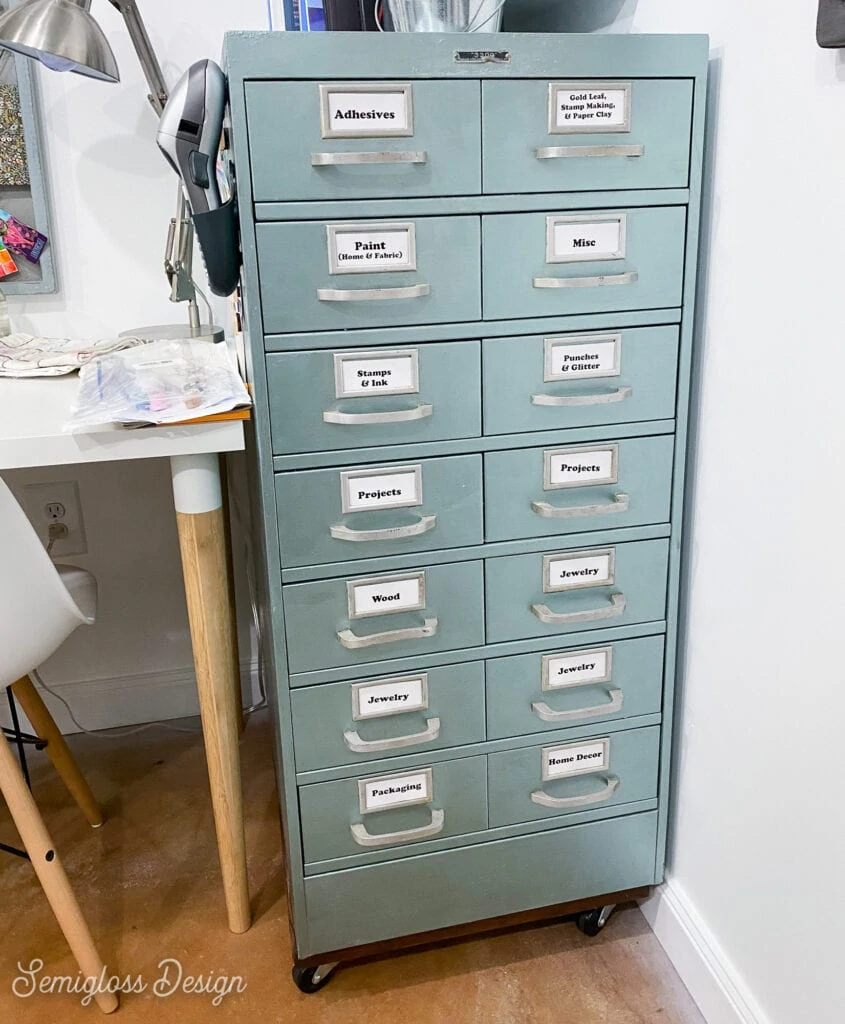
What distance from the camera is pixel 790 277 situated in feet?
3.22

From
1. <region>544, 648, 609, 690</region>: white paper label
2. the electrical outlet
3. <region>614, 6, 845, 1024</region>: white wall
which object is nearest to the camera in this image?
<region>614, 6, 845, 1024</region>: white wall

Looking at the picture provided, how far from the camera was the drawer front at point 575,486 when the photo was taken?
116 cm

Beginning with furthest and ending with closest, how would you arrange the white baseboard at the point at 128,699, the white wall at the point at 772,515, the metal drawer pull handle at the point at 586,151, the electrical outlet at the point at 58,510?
1. the white baseboard at the point at 128,699
2. the electrical outlet at the point at 58,510
3. the metal drawer pull handle at the point at 586,151
4. the white wall at the point at 772,515

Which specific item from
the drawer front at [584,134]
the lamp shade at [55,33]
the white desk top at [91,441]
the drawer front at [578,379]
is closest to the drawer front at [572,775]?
the drawer front at [578,379]

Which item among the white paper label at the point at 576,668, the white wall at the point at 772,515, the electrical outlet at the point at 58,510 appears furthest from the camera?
the electrical outlet at the point at 58,510

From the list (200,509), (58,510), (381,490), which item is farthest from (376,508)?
(58,510)

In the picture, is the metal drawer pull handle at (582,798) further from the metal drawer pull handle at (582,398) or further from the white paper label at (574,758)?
the metal drawer pull handle at (582,398)

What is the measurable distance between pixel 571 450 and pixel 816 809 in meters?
0.49

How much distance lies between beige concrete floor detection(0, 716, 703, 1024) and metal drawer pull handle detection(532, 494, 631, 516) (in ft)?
2.22

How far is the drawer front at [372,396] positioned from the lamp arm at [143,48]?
0.65 meters

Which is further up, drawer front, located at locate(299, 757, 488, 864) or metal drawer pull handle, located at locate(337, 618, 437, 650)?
metal drawer pull handle, located at locate(337, 618, 437, 650)

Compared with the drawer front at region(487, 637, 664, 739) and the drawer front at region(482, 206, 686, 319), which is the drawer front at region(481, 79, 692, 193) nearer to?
the drawer front at region(482, 206, 686, 319)

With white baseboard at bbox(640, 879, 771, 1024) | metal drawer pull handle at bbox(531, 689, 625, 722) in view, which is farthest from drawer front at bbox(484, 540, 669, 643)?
white baseboard at bbox(640, 879, 771, 1024)

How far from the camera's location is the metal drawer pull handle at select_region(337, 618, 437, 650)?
1.15 m
